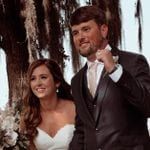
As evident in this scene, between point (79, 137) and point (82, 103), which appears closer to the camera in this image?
point (82, 103)

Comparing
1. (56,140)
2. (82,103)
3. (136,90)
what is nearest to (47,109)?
(56,140)

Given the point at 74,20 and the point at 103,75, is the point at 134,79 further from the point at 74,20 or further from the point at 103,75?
the point at 74,20

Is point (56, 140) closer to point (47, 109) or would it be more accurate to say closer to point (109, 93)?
point (47, 109)

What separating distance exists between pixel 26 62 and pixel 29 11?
2.30ft

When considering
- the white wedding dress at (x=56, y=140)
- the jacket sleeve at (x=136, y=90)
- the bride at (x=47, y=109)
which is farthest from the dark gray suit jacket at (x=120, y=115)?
the white wedding dress at (x=56, y=140)

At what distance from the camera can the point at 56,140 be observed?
488 centimetres

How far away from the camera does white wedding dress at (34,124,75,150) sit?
4.77 meters

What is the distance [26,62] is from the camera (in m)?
8.01

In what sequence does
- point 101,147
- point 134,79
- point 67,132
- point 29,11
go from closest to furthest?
point 134,79, point 101,147, point 67,132, point 29,11

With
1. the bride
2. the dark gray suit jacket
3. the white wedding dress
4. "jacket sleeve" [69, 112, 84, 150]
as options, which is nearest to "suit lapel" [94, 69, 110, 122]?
the dark gray suit jacket

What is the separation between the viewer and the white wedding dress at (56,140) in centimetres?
Result: 477

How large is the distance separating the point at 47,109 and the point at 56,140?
0.23 m

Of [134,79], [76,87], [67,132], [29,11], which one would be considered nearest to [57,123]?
[67,132]

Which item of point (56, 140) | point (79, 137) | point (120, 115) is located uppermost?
point (120, 115)
